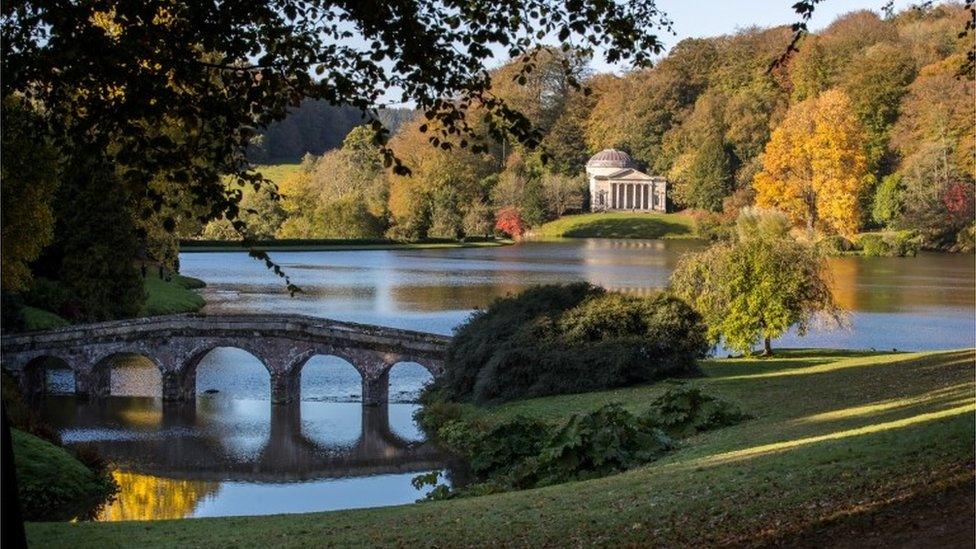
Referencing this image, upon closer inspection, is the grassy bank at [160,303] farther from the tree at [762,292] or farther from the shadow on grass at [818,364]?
the shadow on grass at [818,364]

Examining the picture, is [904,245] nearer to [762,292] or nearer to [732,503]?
[762,292]

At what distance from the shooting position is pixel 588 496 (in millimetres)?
14641

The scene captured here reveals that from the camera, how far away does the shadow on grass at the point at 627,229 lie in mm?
110938

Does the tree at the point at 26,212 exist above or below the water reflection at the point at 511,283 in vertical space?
above

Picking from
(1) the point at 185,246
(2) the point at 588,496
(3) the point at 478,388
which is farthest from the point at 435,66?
(1) the point at 185,246

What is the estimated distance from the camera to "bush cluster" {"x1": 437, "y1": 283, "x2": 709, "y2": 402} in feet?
97.6

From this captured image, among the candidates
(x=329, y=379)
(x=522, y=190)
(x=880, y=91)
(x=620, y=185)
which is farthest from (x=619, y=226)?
(x=329, y=379)

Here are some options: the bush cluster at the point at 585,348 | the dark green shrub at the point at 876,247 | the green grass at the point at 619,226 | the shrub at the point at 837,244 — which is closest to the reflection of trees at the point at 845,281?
the shrub at the point at 837,244

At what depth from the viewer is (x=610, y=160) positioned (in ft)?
383

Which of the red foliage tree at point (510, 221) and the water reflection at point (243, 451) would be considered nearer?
the water reflection at point (243, 451)

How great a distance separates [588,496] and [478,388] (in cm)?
1562

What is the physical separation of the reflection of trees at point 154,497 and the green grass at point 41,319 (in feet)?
56.1

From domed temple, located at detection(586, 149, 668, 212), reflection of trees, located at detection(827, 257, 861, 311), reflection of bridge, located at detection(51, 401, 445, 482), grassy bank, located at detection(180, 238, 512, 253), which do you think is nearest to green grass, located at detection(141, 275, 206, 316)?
reflection of bridge, located at detection(51, 401, 445, 482)

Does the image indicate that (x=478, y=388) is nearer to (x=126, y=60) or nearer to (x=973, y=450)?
(x=973, y=450)
